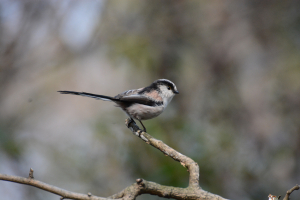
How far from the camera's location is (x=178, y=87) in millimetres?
6168

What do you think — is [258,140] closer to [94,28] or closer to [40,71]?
[94,28]

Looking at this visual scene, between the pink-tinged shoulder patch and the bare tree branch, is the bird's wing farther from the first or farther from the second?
the bare tree branch

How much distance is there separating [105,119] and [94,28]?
285 cm

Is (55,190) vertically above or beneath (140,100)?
beneath

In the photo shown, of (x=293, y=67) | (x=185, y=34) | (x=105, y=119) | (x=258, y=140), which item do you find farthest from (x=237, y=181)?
(x=185, y=34)

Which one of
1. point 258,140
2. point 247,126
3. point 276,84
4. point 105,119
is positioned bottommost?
point 105,119

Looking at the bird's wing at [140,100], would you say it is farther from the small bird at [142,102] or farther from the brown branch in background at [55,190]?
the brown branch in background at [55,190]

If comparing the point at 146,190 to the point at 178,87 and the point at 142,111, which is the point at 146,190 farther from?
the point at 178,87

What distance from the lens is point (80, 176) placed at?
4238 mm

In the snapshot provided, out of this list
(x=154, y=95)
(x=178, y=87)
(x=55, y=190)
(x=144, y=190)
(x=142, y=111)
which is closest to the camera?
(x=55, y=190)

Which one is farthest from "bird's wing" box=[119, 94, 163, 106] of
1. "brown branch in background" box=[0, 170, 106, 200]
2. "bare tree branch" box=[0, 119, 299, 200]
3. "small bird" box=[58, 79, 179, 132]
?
"brown branch in background" box=[0, 170, 106, 200]

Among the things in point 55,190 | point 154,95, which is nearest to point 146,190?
point 55,190

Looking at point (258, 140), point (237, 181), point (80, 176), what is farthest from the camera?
point (258, 140)

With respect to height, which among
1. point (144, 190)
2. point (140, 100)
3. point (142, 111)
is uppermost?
point (140, 100)
